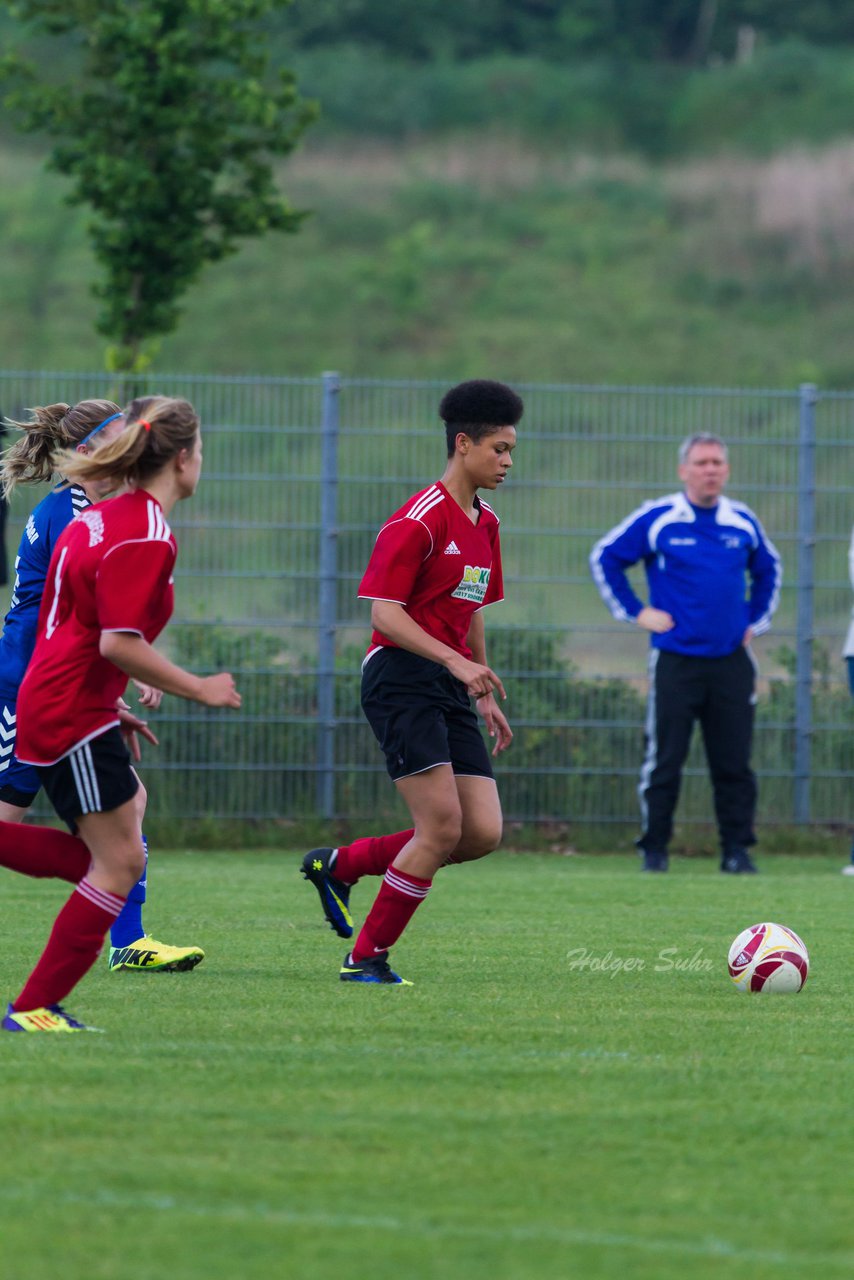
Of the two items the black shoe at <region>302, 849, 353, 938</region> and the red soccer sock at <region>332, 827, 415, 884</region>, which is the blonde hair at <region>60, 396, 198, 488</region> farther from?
the black shoe at <region>302, 849, 353, 938</region>

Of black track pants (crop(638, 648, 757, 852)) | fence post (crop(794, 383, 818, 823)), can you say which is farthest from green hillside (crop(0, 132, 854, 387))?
black track pants (crop(638, 648, 757, 852))

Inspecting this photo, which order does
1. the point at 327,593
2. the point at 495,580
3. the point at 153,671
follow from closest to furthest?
the point at 153,671 → the point at 495,580 → the point at 327,593

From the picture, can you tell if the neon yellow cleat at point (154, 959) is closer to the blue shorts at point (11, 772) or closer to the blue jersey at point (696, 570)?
the blue shorts at point (11, 772)

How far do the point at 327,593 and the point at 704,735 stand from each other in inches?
104

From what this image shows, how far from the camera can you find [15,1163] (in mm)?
4047

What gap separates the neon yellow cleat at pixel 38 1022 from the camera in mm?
5418

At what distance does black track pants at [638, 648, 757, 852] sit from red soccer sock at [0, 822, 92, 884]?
6208mm

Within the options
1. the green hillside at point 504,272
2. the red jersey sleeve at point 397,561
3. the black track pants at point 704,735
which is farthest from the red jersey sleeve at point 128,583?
the green hillside at point 504,272

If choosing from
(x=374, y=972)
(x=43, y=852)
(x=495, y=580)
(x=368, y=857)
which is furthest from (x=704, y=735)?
(x=43, y=852)

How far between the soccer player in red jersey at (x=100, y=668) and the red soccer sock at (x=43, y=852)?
11 centimetres

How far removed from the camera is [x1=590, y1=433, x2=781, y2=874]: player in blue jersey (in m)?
11.3

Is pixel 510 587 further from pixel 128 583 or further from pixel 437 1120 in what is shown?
pixel 437 1120

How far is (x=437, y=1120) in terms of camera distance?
14.6 feet

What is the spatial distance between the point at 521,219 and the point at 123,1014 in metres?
39.9
